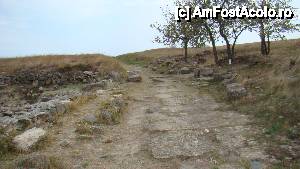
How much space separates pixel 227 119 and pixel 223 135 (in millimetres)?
3122

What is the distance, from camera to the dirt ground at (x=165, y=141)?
14844 millimetres

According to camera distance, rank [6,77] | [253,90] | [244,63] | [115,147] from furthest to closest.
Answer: [6,77] → [244,63] → [253,90] → [115,147]

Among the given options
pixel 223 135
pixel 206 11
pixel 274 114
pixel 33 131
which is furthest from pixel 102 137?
pixel 206 11

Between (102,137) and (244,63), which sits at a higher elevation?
(244,63)

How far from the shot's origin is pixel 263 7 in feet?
147

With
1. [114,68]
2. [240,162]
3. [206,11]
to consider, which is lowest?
[240,162]

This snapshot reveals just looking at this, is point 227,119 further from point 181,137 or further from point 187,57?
point 187,57

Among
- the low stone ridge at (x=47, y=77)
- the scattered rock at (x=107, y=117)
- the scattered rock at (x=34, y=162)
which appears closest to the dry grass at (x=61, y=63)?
the low stone ridge at (x=47, y=77)

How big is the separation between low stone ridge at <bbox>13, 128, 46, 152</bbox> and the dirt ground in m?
0.54

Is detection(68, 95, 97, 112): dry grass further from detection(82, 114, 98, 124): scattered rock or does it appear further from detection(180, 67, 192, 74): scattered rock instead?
detection(180, 67, 192, 74): scattered rock

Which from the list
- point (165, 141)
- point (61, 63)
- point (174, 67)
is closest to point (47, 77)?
point (61, 63)

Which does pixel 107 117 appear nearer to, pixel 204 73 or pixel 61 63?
pixel 204 73

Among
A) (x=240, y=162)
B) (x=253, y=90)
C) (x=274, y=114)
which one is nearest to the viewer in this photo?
(x=240, y=162)

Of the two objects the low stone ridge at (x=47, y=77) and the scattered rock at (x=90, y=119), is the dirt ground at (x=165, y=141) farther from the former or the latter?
the low stone ridge at (x=47, y=77)
